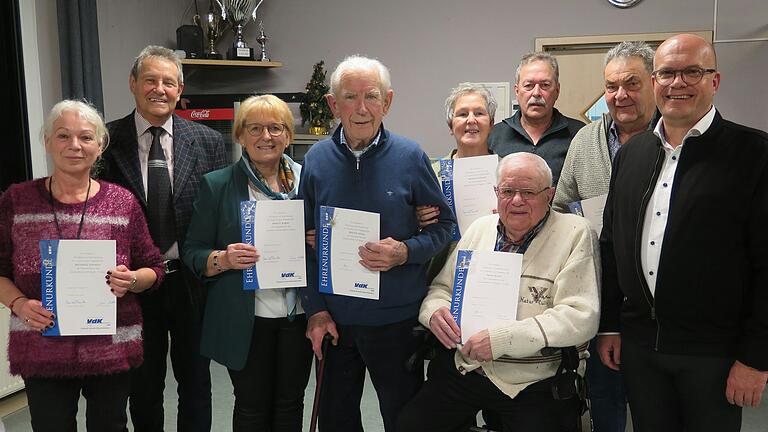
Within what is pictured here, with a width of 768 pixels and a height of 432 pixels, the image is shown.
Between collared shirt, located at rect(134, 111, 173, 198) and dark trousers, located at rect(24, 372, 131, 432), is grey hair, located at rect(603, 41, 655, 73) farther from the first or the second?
dark trousers, located at rect(24, 372, 131, 432)

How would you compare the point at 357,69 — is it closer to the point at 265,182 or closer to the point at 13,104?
the point at 265,182

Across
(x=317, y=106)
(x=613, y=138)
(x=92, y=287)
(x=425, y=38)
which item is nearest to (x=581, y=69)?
(x=425, y=38)

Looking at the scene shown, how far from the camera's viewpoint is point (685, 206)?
1713 mm

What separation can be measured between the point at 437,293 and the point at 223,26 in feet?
13.2

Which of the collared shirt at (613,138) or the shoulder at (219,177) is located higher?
the collared shirt at (613,138)

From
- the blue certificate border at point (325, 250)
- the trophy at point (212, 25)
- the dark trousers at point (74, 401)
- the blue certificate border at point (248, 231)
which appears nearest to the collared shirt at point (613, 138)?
the blue certificate border at point (325, 250)

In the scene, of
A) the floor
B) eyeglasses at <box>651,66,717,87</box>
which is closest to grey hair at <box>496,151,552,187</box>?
eyeglasses at <box>651,66,717,87</box>

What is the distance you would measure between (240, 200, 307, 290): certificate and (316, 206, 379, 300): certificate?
108 millimetres

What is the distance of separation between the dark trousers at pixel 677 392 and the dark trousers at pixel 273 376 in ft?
3.52

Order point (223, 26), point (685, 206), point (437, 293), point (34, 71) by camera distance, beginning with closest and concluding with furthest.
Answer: point (685, 206)
point (437, 293)
point (34, 71)
point (223, 26)

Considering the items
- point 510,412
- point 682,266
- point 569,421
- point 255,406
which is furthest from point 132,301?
point 682,266

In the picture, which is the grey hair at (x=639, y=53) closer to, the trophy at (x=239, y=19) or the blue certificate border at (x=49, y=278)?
the blue certificate border at (x=49, y=278)

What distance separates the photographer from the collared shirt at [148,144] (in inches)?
92.3

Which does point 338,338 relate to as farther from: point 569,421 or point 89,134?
point 89,134
